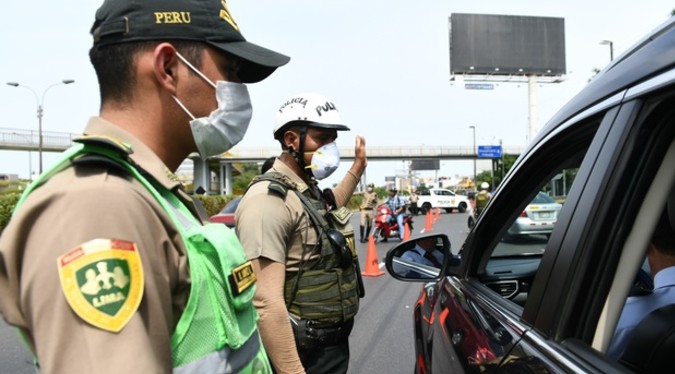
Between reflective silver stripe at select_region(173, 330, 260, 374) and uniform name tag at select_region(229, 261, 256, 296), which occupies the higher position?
uniform name tag at select_region(229, 261, 256, 296)

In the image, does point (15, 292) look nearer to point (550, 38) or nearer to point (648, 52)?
point (648, 52)

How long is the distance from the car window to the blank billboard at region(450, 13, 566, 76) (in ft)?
152

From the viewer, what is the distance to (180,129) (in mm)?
1256

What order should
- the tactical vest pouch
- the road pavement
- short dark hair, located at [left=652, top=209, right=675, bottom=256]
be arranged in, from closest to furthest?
short dark hair, located at [left=652, top=209, right=675, bottom=256]
the tactical vest pouch
the road pavement

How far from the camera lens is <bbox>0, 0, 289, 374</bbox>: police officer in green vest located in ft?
2.59

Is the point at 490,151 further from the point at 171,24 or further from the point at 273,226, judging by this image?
the point at 171,24

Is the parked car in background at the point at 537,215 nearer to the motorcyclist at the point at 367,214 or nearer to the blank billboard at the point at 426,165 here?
the motorcyclist at the point at 367,214

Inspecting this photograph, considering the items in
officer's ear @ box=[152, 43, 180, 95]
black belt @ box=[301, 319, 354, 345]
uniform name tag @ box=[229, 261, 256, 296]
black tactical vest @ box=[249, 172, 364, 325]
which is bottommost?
black belt @ box=[301, 319, 354, 345]

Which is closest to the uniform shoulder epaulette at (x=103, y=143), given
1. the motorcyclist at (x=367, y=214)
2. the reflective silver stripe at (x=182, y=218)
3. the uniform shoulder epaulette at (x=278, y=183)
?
the reflective silver stripe at (x=182, y=218)

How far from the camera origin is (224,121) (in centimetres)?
144

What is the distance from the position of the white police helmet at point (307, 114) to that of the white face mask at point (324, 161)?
0.41ft

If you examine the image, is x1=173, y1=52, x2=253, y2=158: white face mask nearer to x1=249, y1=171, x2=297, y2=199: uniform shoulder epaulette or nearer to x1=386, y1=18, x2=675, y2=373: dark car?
x1=249, y1=171, x2=297, y2=199: uniform shoulder epaulette

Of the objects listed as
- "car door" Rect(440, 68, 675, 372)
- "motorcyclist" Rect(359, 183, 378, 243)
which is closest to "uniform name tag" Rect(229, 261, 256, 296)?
"car door" Rect(440, 68, 675, 372)

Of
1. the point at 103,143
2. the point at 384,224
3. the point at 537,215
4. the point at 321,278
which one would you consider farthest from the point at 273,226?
the point at 384,224
